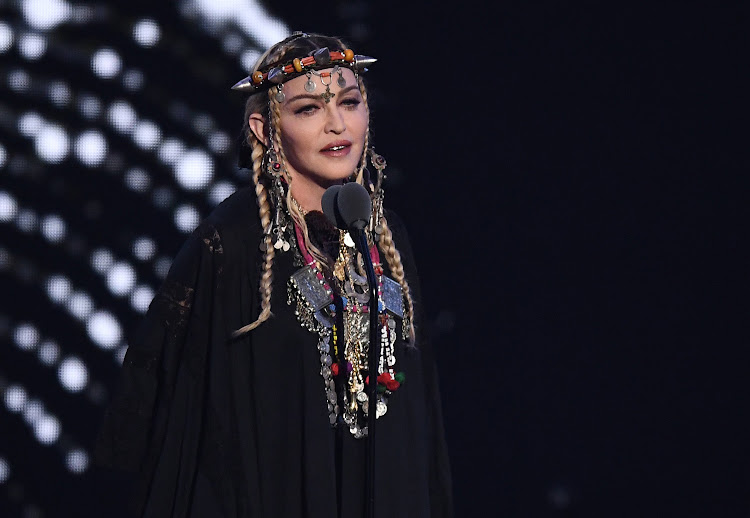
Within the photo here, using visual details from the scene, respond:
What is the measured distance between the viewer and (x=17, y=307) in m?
2.47

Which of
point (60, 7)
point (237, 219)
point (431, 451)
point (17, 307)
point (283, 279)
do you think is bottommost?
point (431, 451)

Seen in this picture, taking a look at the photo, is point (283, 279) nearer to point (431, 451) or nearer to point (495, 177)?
point (431, 451)

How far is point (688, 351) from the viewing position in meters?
2.73

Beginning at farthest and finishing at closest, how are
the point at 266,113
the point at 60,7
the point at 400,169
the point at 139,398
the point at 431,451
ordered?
the point at 400,169, the point at 60,7, the point at 431,451, the point at 266,113, the point at 139,398

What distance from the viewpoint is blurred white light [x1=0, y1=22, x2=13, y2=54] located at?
2.42m

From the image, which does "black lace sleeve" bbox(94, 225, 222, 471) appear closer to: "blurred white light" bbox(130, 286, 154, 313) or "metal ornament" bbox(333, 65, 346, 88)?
"metal ornament" bbox(333, 65, 346, 88)

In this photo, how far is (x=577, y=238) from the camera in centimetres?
268

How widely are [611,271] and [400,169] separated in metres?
0.66

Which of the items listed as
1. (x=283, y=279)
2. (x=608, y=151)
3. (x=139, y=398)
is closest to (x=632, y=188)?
(x=608, y=151)

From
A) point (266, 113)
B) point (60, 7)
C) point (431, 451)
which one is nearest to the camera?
point (266, 113)

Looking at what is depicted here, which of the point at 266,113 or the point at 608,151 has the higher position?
the point at 608,151

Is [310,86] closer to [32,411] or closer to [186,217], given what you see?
[186,217]

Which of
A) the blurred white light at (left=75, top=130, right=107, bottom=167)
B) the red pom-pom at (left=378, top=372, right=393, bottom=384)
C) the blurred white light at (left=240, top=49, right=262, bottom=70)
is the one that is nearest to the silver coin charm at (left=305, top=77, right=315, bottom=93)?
the red pom-pom at (left=378, top=372, right=393, bottom=384)

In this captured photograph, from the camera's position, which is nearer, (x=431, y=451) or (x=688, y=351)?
(x=431, y=451)
